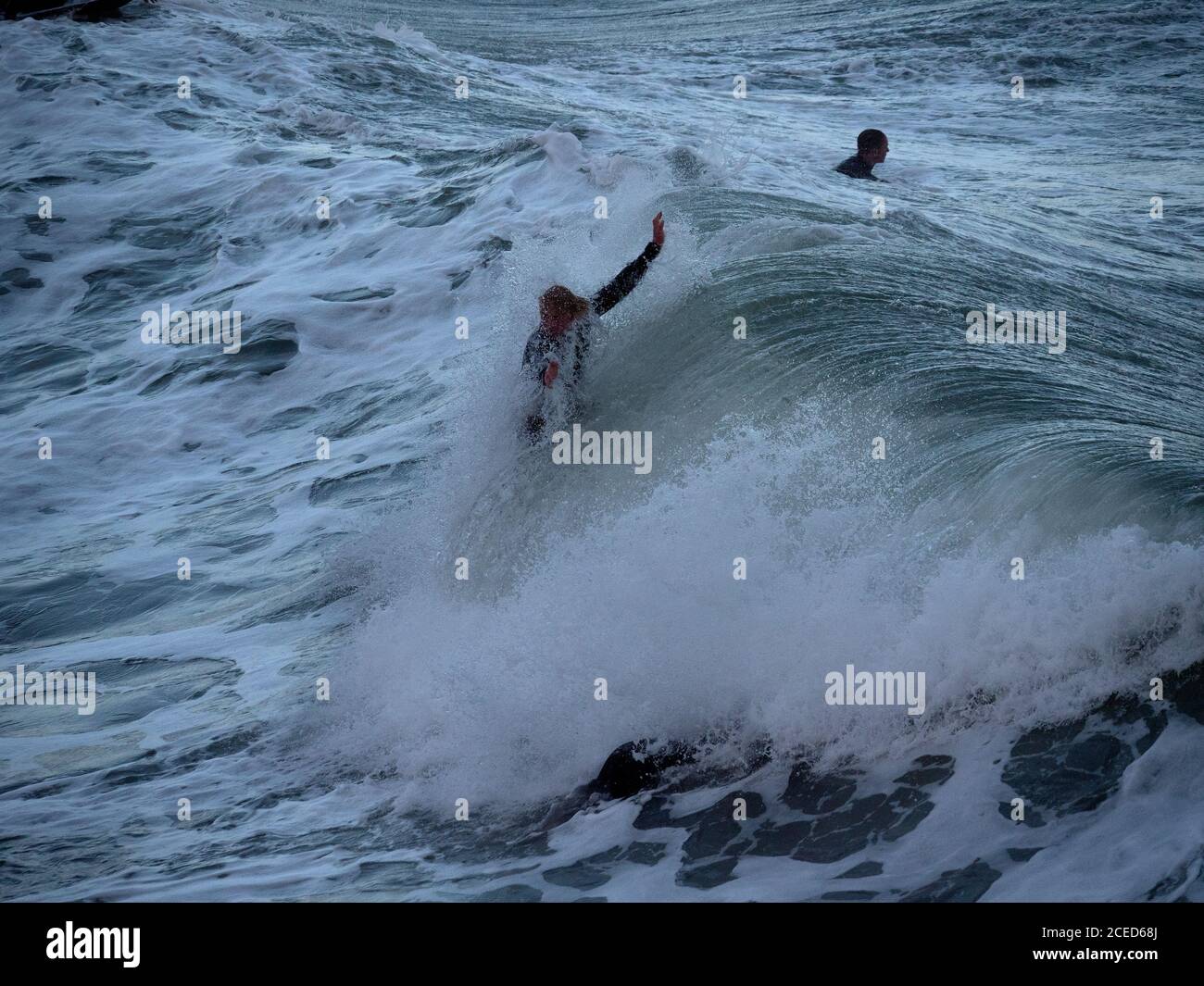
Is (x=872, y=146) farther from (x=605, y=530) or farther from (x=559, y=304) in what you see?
(x=605, y=530)

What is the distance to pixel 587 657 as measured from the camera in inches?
201

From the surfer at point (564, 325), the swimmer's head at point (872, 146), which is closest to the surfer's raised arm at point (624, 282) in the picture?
the surfer at point (564, 325)

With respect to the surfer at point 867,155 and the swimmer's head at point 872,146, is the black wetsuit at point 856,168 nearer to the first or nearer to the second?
the surfer at point 867,155

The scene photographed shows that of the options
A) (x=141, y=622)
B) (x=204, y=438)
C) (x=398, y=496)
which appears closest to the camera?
(x=141, y=622)

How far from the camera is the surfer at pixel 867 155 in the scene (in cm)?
1145

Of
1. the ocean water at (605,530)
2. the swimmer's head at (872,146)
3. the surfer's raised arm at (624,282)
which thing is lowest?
the ocean water at (605,530)

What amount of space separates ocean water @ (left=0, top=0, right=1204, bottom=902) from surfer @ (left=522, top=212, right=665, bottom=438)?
251mm

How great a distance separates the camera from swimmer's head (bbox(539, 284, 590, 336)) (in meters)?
6.27

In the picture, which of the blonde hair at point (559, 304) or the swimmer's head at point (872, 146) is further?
the swimmer's head at point (872, 146)

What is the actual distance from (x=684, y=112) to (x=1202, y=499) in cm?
1184

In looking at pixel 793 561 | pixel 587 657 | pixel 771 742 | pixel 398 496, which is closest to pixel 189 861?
pixel 587 657

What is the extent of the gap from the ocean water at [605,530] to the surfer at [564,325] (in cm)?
25

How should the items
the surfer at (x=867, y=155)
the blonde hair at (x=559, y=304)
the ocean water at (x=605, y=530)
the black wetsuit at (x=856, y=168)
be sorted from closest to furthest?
1. the ocean water at (x=605, y=530)
2. the blonde hair at (x=559, y=304)
3. the surfer at (x=867, y=155)
4. the black wetsuit at (x=856, y=168)

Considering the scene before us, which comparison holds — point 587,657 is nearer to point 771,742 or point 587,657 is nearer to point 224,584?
point 771,742
